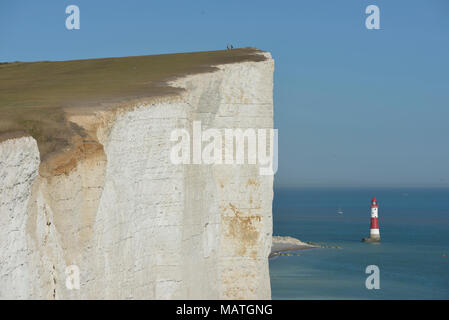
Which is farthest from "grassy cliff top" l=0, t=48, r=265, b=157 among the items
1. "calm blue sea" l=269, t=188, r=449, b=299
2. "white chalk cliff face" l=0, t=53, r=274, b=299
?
"calm blue sea" l=269, t=188, r=449, b=299

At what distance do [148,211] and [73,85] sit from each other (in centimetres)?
505

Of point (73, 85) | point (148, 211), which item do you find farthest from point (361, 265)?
point (148, 211)

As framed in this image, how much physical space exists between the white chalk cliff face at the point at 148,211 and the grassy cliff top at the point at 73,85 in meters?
0.65

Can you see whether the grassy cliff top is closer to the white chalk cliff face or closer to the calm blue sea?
the white chalk cliff face

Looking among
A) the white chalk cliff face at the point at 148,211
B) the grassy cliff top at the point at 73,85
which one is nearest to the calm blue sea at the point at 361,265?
the grassy cliff top at the point at 73,85

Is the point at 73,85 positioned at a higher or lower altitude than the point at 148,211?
higher

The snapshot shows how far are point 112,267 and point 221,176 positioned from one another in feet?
23.9

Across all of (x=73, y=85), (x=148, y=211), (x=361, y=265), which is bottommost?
(x=361, y=265)

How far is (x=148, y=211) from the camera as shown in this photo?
17.4 metres

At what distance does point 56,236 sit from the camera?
1266cm

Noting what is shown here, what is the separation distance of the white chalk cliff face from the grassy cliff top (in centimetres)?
65

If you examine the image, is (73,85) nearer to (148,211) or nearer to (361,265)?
(148,211)

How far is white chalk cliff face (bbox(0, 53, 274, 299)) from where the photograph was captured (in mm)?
11305

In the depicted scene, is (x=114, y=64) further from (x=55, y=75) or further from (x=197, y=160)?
(x=197, y=160)
